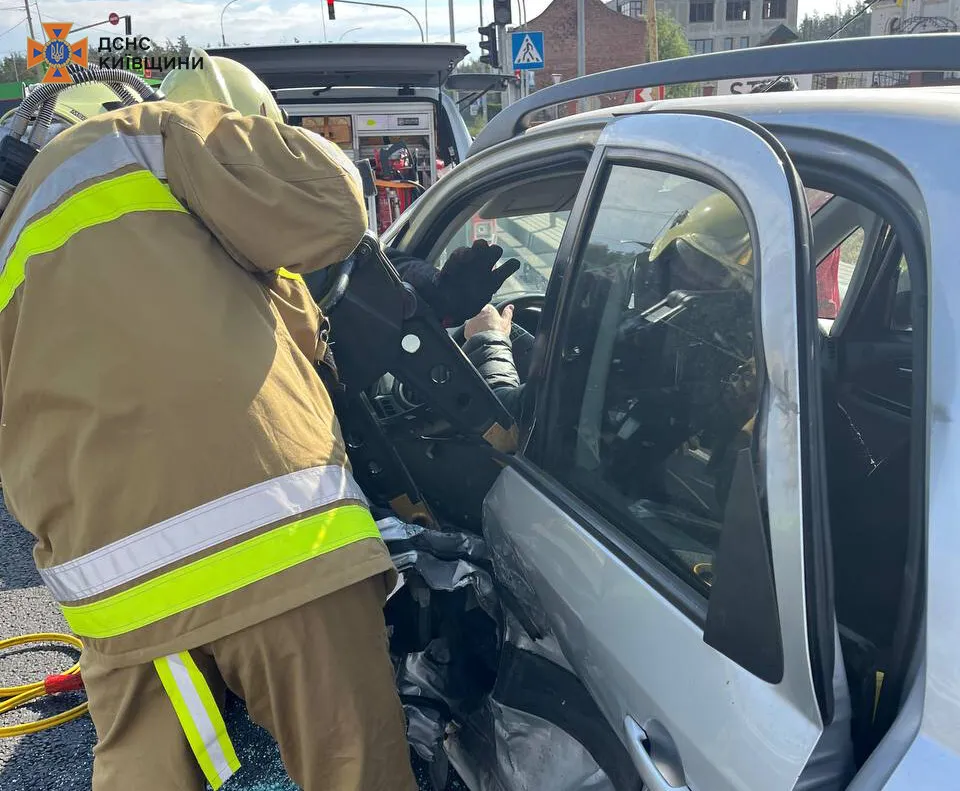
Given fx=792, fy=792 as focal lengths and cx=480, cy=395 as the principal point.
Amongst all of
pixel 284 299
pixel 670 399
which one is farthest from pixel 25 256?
pixel 670 399

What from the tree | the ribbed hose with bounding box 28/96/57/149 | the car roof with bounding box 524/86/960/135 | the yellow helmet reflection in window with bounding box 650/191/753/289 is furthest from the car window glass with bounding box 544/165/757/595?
the tree

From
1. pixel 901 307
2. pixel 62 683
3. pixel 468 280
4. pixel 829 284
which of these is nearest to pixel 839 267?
pixel 829 284

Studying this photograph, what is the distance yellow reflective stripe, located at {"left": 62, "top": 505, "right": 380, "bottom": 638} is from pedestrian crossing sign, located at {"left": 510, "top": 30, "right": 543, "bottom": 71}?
11.2 metres

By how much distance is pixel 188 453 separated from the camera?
4.26ft

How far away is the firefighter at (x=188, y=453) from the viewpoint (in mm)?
1289

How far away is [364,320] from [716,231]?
849 millimetres

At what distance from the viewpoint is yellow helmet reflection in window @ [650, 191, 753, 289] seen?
1132mm

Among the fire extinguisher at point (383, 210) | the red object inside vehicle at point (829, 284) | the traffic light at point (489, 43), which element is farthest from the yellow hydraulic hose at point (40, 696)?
the traffic light at point (489, 43)

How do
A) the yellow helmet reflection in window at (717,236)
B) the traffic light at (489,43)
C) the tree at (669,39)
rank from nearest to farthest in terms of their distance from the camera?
the yellow helmet reflection in window at (717,236), the traffic light at (489,43), the tree at (669,39)

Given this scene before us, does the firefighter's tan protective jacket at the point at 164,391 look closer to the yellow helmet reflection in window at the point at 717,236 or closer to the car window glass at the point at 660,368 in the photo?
the car window glass at the point at 660,368

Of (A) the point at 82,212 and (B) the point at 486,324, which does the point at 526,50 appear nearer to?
(B) the point at 486,324

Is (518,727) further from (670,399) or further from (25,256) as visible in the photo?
(25,256)

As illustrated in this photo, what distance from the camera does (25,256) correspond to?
4.31 ft

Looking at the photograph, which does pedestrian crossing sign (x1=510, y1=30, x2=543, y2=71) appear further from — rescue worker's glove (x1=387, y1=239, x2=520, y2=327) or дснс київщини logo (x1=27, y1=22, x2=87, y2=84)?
rescue worker's glove (x1=387, y1=239, x2=520, y2=327)
